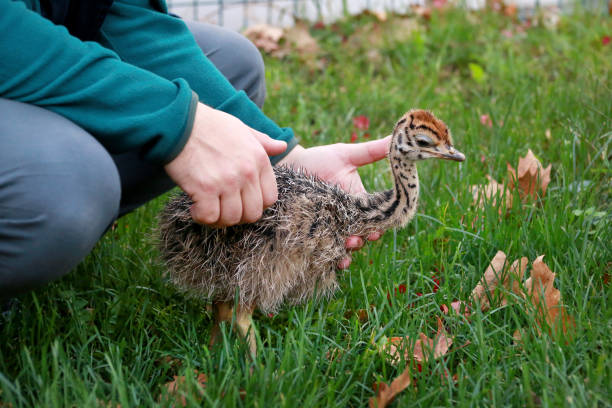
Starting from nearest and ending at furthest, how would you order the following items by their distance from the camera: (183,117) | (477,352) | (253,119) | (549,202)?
(183,117) → (477,352) → (253,119) → (549,202)

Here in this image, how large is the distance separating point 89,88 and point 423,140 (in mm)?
1280

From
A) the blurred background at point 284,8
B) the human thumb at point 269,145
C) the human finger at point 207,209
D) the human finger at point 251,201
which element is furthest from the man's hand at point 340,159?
the blurred background at point 284,8

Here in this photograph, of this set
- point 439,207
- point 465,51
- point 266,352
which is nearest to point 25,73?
point 266,352

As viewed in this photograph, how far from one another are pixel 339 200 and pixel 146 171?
77cm

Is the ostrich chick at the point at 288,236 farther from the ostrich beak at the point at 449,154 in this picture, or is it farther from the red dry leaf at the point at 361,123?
the red dry leaf at the point at 361,123

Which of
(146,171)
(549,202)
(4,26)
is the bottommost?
(549,202)

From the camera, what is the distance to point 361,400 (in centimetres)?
209

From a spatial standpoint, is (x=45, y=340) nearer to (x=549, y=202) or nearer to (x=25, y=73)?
(x=25, y=73)

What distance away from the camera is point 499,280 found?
2.47 m

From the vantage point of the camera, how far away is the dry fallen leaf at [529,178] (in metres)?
3.27

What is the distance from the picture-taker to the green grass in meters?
1.98

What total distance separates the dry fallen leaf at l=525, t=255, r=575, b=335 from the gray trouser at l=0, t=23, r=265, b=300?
151 centimetres

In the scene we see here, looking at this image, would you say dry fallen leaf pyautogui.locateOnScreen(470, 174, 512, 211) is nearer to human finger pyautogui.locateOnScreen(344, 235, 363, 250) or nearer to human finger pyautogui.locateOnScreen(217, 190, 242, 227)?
human finger pyautogui.locateOnScreen(344, 235, 363, 250)

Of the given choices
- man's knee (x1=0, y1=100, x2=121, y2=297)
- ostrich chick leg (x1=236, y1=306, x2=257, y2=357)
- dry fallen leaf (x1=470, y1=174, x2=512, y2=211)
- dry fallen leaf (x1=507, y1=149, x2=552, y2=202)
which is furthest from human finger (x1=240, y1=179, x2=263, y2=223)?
dry fallen leaf (x1=507, y1=149, x2=552, y2=202)
